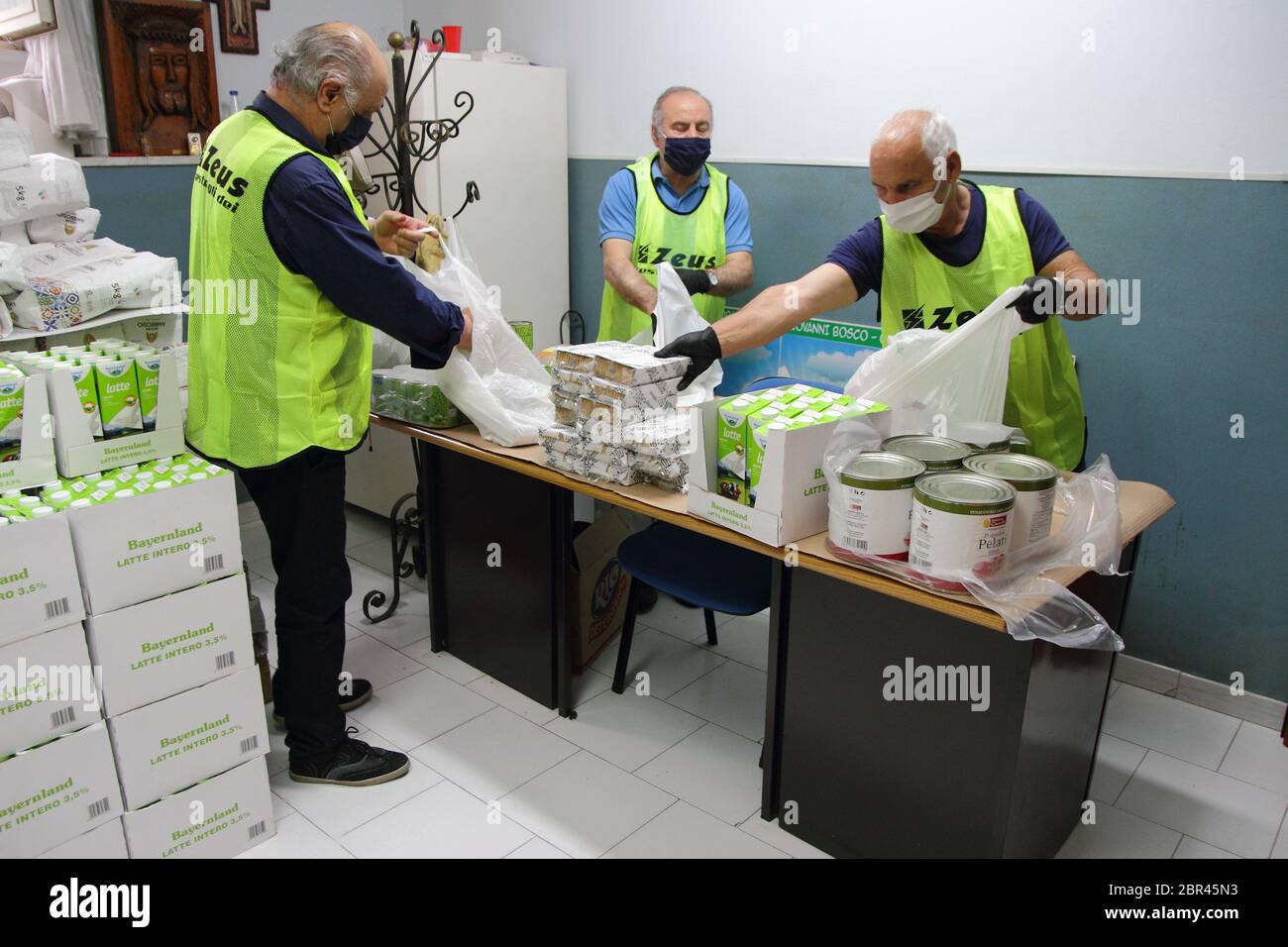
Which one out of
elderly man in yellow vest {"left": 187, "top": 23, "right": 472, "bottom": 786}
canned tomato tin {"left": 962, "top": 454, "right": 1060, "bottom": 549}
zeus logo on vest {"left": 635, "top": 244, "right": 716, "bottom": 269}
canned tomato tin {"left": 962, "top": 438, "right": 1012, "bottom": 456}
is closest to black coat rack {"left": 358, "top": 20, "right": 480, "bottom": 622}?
zeus logo on vest {"left": 635, "top": 244, "right": 716, "bottom": 269}

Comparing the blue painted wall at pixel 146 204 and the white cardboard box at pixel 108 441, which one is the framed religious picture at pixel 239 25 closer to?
the blue painted wall at pixel 146 204

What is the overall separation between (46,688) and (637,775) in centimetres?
140

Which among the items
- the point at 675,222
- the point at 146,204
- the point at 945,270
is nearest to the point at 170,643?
the point at 945,270

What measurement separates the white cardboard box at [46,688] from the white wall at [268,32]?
297 centimetres

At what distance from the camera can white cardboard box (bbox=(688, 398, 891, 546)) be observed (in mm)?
1941

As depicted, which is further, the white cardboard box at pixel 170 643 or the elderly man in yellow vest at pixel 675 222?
the elderly man in yellow vest at pixel 675 222

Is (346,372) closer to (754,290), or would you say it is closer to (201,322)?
(201,322)

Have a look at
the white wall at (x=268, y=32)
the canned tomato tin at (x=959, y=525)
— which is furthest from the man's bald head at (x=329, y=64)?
the white wall at (x=268, y=32)

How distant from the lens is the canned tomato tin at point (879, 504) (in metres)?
1.82

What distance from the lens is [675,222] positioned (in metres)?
3.39

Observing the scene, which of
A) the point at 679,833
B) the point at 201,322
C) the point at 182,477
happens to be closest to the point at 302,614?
the point at 182,477

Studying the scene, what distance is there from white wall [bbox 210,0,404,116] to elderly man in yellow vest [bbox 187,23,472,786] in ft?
7.12

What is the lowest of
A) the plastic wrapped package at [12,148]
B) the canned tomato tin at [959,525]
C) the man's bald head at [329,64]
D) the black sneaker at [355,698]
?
the black sneaker at [355,698]

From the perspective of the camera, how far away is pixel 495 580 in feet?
9.70
